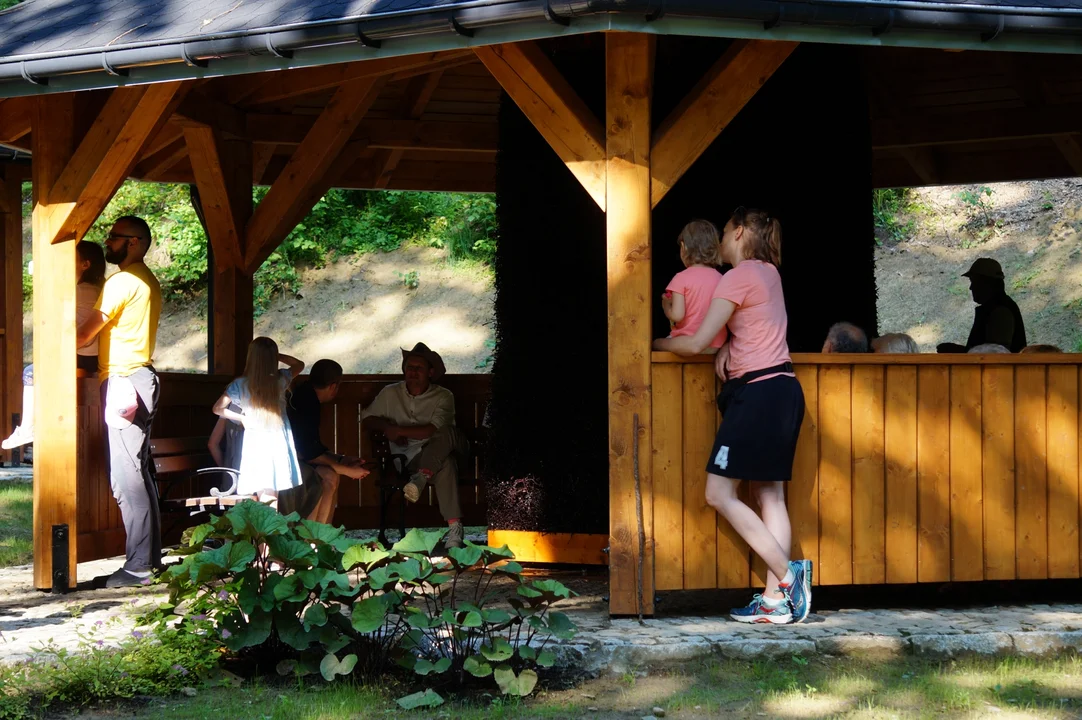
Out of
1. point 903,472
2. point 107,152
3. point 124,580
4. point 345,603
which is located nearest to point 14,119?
point 107,152

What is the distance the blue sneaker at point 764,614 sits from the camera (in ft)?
18.9

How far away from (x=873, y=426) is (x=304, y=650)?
2876 millimetres

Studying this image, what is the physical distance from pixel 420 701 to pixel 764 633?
1.66 metres

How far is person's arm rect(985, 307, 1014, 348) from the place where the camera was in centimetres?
780

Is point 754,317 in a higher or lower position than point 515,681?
higher

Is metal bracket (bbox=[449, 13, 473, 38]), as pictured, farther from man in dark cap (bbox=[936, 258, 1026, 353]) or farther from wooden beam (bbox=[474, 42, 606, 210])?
man in dark cap (bbox=[936, 258, 1026, 353])

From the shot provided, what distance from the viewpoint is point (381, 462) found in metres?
8.65

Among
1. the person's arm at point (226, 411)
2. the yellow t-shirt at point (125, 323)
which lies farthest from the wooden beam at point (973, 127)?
the yellow t-shirt at point (125, 323)

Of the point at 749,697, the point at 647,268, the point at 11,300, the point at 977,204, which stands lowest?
the point at 749,697

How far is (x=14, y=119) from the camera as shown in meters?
7.91

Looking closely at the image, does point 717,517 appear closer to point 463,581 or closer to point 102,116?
point 463,581

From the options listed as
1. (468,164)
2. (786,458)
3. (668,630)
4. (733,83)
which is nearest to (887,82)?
(468,164)

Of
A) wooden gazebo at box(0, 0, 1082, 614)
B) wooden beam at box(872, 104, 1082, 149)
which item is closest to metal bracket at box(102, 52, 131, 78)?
wooden gazebo at box(0, 0, 1082, 614)

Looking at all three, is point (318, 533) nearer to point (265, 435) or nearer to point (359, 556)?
point (359, 556)
